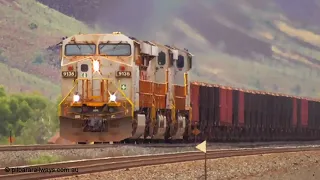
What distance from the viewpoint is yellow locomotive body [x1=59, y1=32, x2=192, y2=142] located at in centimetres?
3344

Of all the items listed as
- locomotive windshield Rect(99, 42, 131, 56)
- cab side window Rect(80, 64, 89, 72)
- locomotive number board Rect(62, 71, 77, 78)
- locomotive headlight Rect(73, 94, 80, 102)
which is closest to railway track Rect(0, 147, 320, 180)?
locomotive headlight Rect(73, 94, 80, 102)

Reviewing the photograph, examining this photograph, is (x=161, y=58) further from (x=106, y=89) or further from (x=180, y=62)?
(x=106, y=89)

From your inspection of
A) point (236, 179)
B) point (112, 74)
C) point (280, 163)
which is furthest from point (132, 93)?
point (236, 179)

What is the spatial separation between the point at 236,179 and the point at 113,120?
11106mm

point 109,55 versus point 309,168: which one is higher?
point 109,55

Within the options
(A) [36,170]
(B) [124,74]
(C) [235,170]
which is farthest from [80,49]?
(A) [36,170]

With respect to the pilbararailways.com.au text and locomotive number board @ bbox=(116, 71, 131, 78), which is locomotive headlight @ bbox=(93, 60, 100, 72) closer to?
locomotive number board @ bbox=(116, 71, 131, 78)

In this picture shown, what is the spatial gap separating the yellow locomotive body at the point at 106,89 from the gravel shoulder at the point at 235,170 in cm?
529

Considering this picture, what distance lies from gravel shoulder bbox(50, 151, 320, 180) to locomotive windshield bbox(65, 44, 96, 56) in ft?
25.8

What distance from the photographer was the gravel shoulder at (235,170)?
2228cm

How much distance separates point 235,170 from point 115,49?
1037 centimetres

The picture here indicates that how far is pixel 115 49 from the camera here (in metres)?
34.7

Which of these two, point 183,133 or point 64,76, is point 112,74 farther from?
point 183,133

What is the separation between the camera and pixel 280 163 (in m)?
30.4
